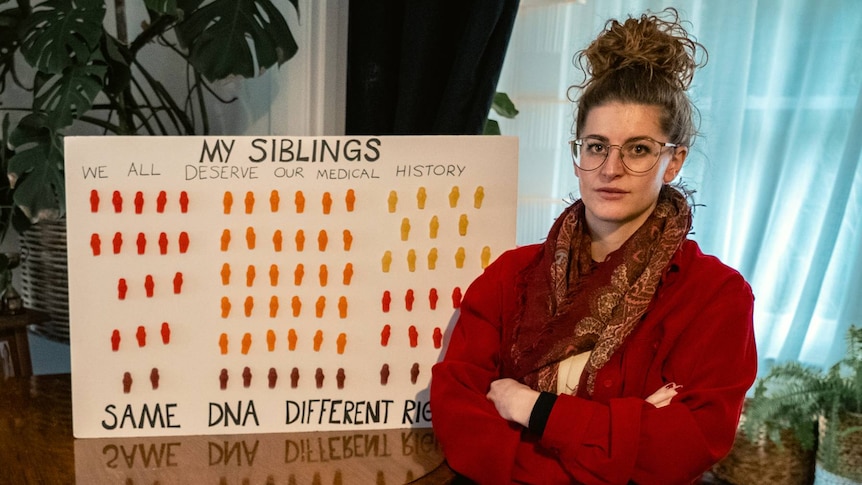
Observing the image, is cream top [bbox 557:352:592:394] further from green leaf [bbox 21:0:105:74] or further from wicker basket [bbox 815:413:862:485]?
green leaf [bbox 21:0:105:74]

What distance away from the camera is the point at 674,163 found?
110 cm

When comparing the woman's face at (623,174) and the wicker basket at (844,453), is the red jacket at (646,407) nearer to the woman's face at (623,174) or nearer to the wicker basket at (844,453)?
the woman's face at (623,174)

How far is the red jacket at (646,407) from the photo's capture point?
966 mm

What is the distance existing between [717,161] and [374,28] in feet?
2.90

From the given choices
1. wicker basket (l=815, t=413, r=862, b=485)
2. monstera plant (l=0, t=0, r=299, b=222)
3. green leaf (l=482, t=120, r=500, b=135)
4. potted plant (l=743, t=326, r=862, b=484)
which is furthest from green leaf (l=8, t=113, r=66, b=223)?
wicker basket (l=815, t=413, r=862, b=485)

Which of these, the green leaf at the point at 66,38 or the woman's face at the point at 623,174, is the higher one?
the green leaf at the point at 66,38

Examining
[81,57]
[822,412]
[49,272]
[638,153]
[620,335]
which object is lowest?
[822,412]

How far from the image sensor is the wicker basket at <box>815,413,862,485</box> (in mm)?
1385

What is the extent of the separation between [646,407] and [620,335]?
106mm

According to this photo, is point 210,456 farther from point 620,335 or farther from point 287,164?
point 620,335

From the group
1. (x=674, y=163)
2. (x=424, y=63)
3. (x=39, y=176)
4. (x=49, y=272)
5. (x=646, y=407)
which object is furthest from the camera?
(x=49, y=272)

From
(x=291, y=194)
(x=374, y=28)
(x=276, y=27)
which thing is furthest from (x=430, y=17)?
(x=291, y=194)

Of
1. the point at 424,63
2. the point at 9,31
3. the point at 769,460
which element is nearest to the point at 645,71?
the point at 424,63

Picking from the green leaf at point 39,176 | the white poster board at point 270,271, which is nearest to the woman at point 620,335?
the white poster board at point 270,271
